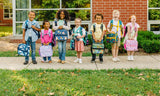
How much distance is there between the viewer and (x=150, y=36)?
38.9ft

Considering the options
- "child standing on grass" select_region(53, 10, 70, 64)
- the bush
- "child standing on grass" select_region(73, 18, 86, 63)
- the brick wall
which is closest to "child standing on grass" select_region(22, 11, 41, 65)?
"child standing on grass" select_region(53, 10, 70, 64)

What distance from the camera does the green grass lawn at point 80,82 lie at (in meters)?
5.40

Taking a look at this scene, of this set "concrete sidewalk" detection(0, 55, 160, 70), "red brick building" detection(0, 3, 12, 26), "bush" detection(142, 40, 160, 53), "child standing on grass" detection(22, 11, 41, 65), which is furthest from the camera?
"red brick building" detection(0, 3, 12, 26)

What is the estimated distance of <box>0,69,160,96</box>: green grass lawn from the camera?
5.40 meters

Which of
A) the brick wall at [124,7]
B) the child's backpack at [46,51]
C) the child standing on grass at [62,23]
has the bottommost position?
Result: the child's backpack at [46,51]

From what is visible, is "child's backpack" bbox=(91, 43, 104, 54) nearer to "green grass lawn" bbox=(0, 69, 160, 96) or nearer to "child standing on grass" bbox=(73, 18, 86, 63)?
"child standing on grass" bbox=(73, 18, 86, 63)

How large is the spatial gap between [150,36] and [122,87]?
21.7 ft

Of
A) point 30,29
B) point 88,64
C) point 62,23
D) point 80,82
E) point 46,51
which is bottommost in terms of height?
point 80,82

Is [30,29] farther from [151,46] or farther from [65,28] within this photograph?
[151,46]

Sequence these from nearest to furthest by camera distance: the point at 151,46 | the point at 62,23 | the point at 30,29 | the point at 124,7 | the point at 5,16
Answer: the point at 30,29 → the point at 62,23 → the point at 151,46 → the point at 124,7 → the point at 5,16

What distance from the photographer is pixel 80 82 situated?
605 cm

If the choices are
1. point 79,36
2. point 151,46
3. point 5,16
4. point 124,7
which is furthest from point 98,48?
point 5,16

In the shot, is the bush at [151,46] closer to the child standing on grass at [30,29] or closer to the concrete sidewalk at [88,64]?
the concrete sidewalk at [88,64]

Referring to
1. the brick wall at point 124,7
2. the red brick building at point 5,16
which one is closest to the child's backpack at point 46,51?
the brick wall at point 124,7
